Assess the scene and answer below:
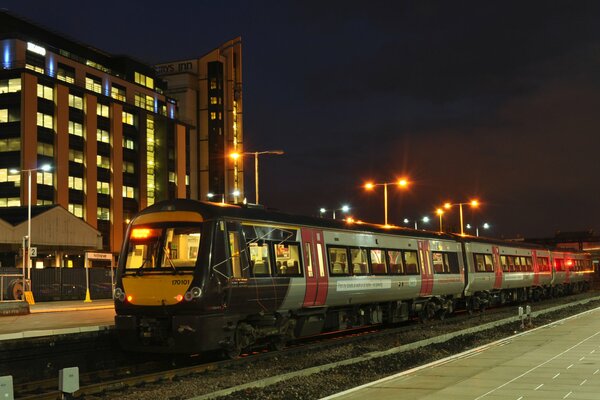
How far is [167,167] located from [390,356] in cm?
8186

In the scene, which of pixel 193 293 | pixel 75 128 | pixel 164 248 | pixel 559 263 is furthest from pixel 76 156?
pixel 193 293

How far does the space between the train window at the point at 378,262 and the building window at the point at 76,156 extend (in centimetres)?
6420

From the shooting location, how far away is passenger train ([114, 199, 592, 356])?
559 inches

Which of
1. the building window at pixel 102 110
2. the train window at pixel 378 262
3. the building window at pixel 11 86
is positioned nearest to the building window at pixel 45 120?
the building window at pixel 11 86

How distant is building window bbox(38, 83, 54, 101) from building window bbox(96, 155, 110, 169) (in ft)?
31.5

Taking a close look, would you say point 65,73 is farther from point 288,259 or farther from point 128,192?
point 288,259

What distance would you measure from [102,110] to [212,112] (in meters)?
21.0

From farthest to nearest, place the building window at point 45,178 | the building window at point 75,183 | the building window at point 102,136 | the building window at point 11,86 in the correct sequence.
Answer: the building window at point 102,136 → the building window at point 75,183 → the building window at point 45,178 → the building window at point 11,86

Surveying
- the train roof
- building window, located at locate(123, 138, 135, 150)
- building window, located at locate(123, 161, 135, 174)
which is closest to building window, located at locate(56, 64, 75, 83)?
building window, located at locate(123, 138, 135, 150)

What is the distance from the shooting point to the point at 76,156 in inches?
3162

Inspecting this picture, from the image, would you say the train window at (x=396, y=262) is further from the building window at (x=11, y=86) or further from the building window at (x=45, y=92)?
the building window at (x=45, y=92)

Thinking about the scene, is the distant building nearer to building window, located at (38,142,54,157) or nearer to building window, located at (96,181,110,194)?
building window, located at (96,181,110,194)

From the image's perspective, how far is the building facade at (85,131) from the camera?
73.4m

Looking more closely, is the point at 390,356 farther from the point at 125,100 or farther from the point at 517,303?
the point at 125,100
